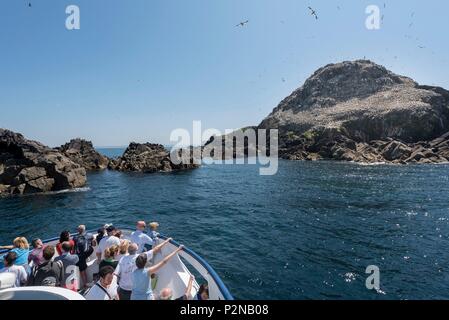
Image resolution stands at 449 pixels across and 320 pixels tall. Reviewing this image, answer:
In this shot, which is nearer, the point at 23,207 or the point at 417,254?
the point at 417,254

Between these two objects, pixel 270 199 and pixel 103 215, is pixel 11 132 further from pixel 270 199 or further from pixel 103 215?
pixel 270 199

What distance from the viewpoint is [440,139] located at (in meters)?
93.9

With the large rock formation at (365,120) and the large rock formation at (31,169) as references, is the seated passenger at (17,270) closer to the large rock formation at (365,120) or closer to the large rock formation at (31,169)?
the large rock formation at (31,169)

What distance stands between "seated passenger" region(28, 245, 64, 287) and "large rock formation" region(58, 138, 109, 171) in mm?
69995

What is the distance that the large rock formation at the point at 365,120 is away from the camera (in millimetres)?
90500

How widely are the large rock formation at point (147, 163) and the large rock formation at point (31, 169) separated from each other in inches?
757

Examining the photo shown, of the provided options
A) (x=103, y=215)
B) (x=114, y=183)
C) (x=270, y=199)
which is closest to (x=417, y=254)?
(x=270, y=199)

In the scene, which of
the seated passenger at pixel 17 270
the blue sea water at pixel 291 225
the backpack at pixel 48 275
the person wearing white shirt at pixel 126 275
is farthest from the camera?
the blue sea water at pixel 291 225

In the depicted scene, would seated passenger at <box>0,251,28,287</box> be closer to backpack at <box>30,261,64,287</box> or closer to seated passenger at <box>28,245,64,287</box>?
seated passenger at <box>28,245,64,287</box>

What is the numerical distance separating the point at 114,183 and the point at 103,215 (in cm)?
2281

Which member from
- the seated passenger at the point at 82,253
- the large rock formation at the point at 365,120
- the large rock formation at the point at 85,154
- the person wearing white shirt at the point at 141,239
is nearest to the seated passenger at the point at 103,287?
the seated passenger at the point at 82,253

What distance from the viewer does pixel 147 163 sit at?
225 ft

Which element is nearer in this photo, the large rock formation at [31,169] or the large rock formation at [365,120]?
the large rock formation at [31,169]

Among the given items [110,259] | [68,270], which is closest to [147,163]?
[110,259]
